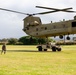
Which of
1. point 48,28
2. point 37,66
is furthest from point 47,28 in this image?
point 37,66

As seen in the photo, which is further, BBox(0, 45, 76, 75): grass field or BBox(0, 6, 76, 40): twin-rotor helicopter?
BBox(0, 6, 76, 40): twin-rotor helicopter

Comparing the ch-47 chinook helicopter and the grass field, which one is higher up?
the ch-47 chinook helicopter

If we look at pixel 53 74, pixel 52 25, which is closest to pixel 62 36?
pixel 52 25

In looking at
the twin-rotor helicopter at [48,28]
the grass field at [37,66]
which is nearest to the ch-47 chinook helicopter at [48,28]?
the twin-rotor helicopter at [48,28]

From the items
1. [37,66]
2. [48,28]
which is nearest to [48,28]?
[48,28]

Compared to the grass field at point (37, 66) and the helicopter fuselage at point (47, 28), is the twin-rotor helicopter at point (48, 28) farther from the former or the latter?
the grass field at point (37, 66)

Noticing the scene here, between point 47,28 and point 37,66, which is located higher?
point 47,28

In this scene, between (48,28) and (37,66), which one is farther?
(48,28)

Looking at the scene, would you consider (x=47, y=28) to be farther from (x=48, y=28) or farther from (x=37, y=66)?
(x=37, y=66)

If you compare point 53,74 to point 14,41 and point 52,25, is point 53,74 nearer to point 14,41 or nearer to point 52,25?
point 52,25

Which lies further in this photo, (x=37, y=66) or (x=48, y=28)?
(x=48, y=28)

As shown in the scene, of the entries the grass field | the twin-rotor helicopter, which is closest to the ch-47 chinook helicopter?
the twin-rotor helicopter

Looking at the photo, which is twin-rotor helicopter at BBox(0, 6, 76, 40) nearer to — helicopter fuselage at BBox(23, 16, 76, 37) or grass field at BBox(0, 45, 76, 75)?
helicopter fuselage at BBox(23, 16, 76, 37)

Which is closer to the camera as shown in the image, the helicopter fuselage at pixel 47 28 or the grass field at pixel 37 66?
the grass field at pixel 37 66
